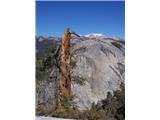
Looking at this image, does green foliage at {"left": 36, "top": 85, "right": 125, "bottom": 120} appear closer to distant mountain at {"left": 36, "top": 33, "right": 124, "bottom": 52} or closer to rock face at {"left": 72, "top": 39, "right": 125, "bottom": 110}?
rock face at {"left": 72, "top": 39, "right": 125, "bottom": 110}

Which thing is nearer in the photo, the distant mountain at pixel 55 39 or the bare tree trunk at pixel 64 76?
the distant mountain at pixel 55 39

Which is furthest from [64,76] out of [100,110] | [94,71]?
[100,110]

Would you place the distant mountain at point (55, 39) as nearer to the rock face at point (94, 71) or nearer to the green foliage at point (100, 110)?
the rock face at point (94, 71)

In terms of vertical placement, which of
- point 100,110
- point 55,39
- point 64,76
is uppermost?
point 55,39

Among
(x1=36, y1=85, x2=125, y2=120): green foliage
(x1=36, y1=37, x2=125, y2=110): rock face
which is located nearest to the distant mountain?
(x1=36, y1=37, x2=125, y2=110): rock face

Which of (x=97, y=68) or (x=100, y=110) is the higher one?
(x=97, y=68)

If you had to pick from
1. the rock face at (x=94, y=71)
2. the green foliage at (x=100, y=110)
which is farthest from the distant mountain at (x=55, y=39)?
the green foliage at (x=100, y=110)

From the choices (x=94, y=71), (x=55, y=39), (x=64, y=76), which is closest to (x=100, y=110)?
(x=94, y=71)

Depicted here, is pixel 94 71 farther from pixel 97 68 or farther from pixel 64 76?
pixel 64 76

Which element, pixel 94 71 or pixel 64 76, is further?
pixel 64 76
